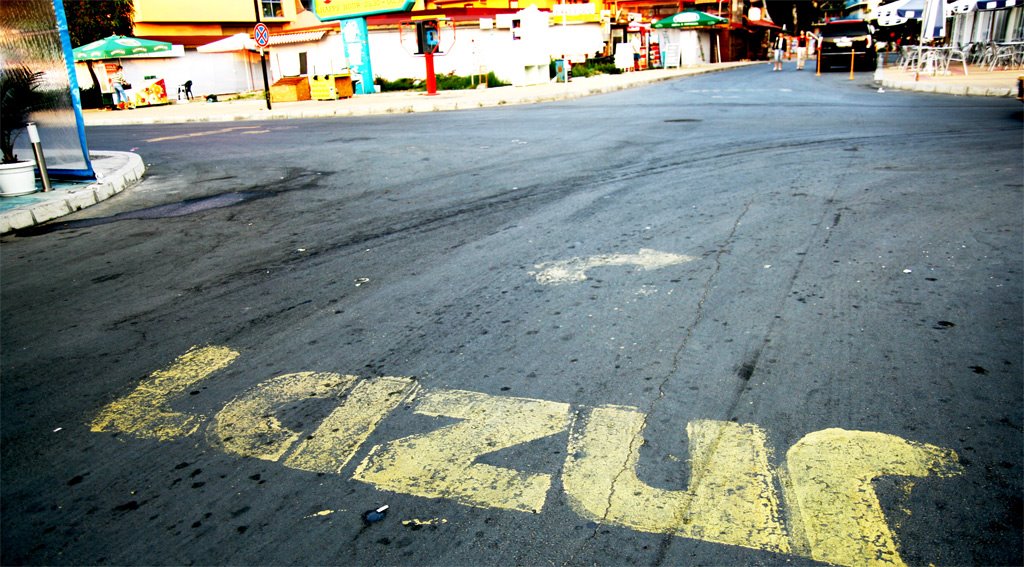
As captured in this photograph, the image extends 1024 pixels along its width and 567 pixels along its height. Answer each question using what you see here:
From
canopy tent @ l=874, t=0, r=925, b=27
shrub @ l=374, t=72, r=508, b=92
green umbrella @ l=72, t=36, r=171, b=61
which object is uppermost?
green umbrella @ l=72, t=36, r=171, b=61

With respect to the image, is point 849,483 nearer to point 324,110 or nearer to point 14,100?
point 14,100

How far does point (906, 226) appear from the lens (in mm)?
6238

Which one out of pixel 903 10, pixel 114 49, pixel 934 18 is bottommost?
pixel 934 18

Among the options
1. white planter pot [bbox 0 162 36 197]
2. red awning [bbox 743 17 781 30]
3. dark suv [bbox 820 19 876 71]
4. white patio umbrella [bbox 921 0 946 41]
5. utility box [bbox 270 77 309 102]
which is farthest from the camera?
red awning [bbox 743 17 781 30]

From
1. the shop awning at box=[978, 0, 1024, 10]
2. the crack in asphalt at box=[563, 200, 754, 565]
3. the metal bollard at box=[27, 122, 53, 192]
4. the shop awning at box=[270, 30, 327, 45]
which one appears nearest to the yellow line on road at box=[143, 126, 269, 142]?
the metal bollard at box=[27, 122, 53, 192]

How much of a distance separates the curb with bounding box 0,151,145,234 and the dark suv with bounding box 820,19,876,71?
29937 mm

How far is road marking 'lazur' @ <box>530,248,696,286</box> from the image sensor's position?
533cm

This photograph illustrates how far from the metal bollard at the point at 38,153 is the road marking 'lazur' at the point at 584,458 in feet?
24.4

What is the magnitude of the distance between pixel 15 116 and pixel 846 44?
31627 mm

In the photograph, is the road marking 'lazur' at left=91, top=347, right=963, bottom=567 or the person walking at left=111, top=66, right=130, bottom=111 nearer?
the road marking 'lazur' at left=91, top=347, right=963, bottom=567

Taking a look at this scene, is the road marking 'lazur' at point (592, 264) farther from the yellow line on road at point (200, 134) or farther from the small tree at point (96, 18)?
the small tree at point (96, 18)

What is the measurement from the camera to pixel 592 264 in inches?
221

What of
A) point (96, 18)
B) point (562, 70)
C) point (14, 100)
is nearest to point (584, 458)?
point (14, 100)

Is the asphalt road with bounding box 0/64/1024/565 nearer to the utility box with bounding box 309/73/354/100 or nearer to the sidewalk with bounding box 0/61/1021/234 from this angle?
the sidewalk with bounding box 0/61/1021/234
